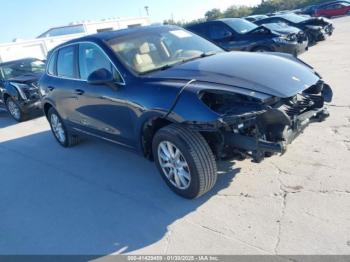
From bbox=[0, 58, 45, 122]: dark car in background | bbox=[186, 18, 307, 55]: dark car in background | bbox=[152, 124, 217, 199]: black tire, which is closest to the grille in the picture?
bbox=[152, 124, 217, 199]: black tire

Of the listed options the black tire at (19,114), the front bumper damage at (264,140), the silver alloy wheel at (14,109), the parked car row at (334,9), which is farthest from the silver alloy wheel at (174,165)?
the parked car row at (334,9)

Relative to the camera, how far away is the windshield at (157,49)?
442cm

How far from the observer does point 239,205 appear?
12.0 ft

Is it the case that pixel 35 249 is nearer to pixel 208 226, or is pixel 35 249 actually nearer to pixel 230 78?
pixel 208 226

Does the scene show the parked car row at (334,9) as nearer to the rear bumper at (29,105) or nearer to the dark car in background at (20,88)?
the dark car in background at (20,88)

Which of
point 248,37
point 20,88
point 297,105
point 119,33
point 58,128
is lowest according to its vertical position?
point 58,128

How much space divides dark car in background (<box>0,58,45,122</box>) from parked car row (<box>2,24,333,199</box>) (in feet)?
15.1

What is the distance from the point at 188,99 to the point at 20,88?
747cm

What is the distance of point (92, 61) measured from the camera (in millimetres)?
4883

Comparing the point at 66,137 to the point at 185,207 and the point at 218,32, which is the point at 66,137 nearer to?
the point at 185,207

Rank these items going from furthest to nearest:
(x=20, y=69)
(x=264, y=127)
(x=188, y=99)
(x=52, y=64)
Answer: (x=20, y=69) → (x=52, y=64) → (x=188, y=99) → (x=264, y=127)

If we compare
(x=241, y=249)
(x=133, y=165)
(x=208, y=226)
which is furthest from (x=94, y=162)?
(x=241, y=249)

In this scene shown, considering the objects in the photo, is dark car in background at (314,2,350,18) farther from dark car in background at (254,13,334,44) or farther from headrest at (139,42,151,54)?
headrest at (139,42,151,54)

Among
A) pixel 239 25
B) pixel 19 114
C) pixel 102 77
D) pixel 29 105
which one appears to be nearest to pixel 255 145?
pixel 102 77
